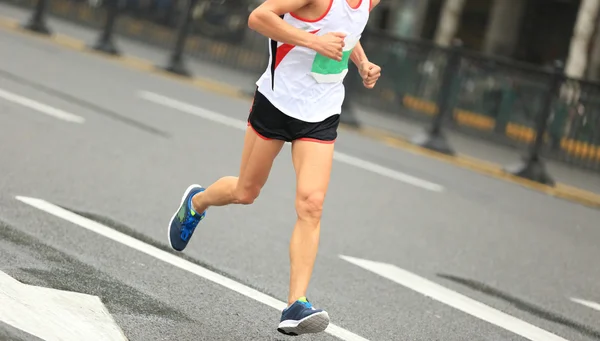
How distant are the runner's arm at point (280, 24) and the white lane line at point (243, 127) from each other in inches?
265

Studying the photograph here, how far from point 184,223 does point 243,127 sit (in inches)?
283

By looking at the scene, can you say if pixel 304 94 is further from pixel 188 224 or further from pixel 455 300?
pixel 455 300

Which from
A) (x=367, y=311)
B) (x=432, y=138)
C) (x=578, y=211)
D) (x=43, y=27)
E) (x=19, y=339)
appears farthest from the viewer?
(x=43, y=27)

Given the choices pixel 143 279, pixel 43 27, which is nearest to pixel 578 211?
A: pixel 143 279

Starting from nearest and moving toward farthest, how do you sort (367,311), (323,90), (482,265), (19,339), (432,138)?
1. (19,339)
2. (323,90)
3. (367,311)
4. (482,265)
5. (432,138)

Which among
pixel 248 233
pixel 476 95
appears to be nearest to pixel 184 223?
pixel 248 233

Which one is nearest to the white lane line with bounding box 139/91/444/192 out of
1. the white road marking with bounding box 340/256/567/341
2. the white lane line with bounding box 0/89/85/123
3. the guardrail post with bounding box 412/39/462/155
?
the white lane line with bounding box 0/89/85/123

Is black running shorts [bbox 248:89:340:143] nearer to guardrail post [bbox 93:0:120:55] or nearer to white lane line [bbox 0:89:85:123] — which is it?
white lane line [bbox 0:89:85:123]

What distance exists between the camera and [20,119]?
1133 centimetres

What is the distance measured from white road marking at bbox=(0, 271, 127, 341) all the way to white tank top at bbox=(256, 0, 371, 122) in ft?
4.16

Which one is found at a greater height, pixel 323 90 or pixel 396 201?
pixel 323 90

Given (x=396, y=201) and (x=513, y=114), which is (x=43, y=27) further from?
(x=396, y=201)

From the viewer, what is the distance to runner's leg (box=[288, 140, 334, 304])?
5.98 metres

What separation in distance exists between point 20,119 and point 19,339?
6592 millimetres
